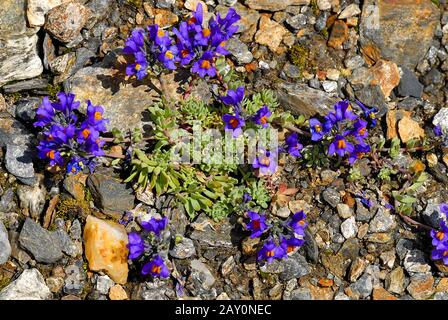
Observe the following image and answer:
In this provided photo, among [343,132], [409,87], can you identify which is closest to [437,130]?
[409,87]

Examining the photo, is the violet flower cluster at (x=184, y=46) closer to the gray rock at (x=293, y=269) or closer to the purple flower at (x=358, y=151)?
the purple flower at (x=358, y=151)

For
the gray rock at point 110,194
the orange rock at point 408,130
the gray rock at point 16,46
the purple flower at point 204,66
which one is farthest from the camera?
the orange rock at point 408,130

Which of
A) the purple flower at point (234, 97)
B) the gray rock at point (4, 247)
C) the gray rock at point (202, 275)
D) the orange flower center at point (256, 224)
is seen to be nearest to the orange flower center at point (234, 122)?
the purple flower at point (234, 97)

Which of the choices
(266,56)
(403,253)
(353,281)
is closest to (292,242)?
(353,281)

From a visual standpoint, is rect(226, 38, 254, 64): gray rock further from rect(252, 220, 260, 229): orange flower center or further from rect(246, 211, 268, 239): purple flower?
rect(252, 220, 260, 229): orange flower center

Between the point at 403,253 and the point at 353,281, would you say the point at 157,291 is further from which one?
the point at 403,253
